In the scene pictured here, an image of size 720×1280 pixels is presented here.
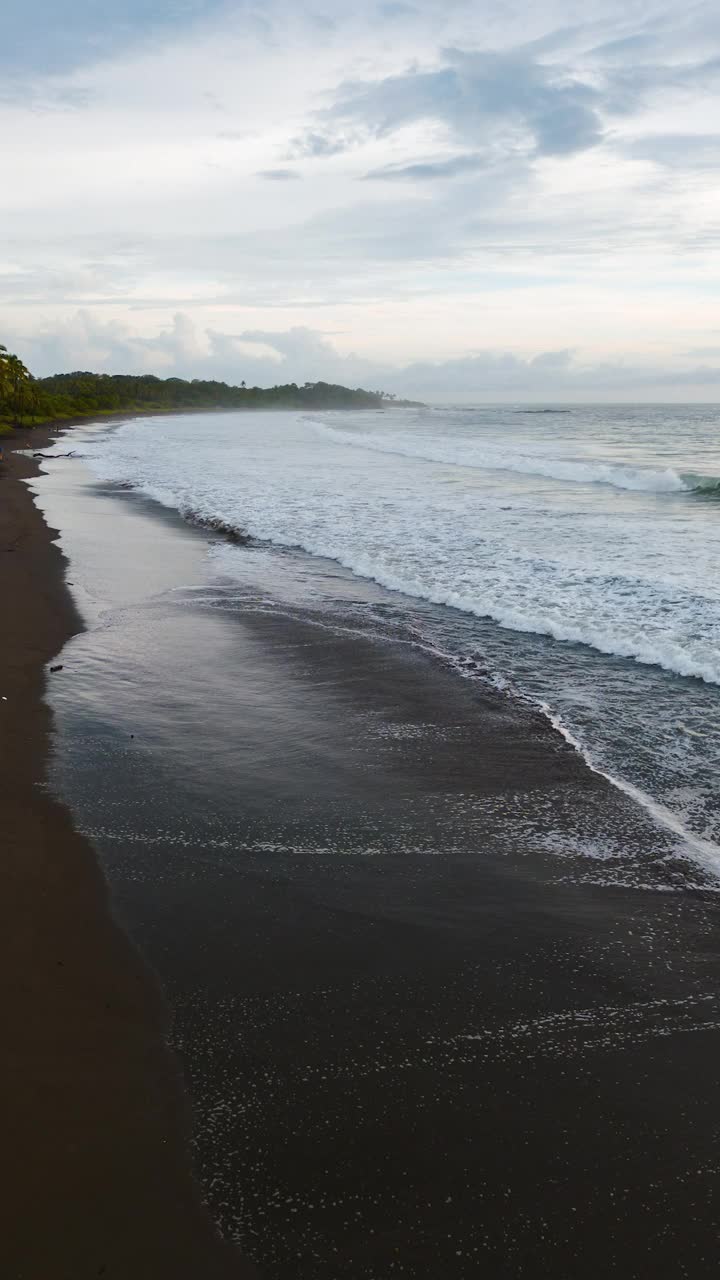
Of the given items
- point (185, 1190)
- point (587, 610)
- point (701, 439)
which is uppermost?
point (701, 439)

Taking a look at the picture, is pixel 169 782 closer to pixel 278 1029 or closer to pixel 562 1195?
pixel 278 1029

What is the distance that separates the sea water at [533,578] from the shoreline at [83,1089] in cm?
391

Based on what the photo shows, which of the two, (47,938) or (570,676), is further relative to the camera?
(570,676)

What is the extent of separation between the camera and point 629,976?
15.2 ft

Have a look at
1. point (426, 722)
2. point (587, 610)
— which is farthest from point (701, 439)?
point (426, 722)

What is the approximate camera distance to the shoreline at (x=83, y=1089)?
10.0 feet

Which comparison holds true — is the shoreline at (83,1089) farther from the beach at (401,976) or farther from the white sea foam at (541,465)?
the white sea foam at (541,465)

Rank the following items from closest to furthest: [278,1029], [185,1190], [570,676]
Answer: [185,1190] → [278,1029] → [570,676]

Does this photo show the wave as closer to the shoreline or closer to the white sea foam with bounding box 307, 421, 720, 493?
the white sea foam with bounding box 307, 421, 720, 493

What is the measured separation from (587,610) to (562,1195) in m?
10.0

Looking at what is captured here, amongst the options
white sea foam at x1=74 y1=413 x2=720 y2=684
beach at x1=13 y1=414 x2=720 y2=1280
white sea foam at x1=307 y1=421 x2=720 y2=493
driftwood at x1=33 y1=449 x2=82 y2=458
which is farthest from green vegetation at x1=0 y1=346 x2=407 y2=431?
beach at x1=13 y1=414 x2=720 y2=1280

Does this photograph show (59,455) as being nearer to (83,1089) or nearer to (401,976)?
(401,976)

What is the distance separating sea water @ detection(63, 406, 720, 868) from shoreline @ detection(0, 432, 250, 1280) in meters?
3.91

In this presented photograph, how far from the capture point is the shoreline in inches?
120
